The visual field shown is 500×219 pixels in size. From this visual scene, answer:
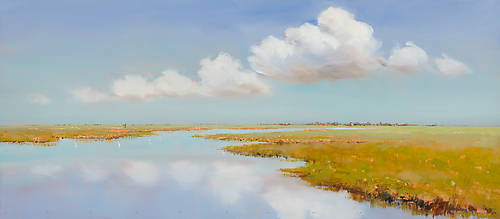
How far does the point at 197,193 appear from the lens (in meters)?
17.7

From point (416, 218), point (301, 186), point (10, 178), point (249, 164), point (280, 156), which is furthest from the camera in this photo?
point (280, 156)

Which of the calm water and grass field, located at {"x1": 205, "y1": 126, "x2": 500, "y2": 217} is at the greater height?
grass field, located at {"x1": 205, "y1": 126, "x2": 500, "y2": 217}

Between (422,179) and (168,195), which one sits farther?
(422,179)

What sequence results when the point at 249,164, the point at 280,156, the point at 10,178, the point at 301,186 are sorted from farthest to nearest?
the point at 280,156, the point at 249,164, the point at 10,178, the point at 301,186

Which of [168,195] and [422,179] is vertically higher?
[422,179]

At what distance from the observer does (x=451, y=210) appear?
43.1ft

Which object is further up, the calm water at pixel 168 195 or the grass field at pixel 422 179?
the grass field at pixel 422 179

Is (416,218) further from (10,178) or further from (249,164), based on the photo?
(10,178)

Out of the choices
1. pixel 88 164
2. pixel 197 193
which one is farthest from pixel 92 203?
pixel 88 164

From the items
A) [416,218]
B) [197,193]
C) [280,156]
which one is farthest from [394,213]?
[280,156]

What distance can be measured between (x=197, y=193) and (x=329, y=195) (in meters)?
7.48

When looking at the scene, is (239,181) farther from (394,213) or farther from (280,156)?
(280,156)

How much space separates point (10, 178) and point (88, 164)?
25.0 ft

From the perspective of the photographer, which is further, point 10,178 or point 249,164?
point 249,164
